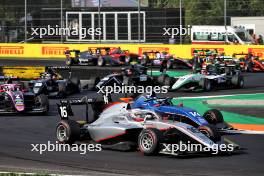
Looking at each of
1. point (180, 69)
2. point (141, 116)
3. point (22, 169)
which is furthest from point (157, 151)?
point (180, 69)

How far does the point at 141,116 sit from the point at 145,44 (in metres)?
26.2

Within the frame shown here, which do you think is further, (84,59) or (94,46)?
(94,46)

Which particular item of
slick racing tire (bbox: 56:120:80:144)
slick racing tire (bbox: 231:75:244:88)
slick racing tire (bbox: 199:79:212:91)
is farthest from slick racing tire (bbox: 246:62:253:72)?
slick racing tire (bbox: 56:120:80:144)

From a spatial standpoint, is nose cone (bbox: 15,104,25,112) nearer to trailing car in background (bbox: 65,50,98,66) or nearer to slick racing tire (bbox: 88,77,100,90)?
slick racing tire (bbox: 88,77,100,90)

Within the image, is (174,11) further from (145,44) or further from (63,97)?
(63,97)

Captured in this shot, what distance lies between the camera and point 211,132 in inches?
557

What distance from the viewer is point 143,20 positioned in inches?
1567

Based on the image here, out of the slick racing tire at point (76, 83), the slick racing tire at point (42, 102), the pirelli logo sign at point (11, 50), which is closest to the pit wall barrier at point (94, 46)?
the pirelli logo sign at point (11, 50)

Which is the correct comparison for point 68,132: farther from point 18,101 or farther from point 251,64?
point 251,64
